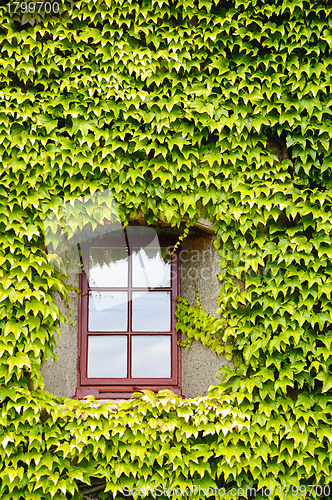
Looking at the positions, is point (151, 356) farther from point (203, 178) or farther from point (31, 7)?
point (31, 7)

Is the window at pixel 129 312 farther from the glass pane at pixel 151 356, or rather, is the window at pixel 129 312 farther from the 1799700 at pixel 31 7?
the 1799700 at pixel 31 7

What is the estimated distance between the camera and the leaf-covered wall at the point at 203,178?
2.44 metres

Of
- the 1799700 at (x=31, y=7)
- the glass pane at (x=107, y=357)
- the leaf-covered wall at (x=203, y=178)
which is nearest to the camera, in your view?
the leaf-covered wall at (x=203, y=178)

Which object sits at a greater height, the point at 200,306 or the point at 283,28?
the point at 283,28

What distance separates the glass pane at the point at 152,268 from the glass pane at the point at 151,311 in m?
0.09

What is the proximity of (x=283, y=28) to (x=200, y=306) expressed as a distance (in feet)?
6.91

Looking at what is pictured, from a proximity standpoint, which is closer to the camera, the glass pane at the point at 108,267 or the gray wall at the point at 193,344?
the gray wall at the point at 193,344

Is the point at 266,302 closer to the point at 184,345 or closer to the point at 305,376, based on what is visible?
the point at 305,376

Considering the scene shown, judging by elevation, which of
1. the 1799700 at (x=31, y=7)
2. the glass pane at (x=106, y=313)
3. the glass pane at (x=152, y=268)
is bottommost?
the glass pane at (x=106, y=313)

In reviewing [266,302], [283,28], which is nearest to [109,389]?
[266,302]

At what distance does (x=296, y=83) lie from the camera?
261 cm

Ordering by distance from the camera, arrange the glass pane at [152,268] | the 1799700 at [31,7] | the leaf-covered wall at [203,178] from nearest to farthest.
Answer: the leaf-covered wall at [203,178] → the 1799700 at [31,7] → the glass pane at [152,268]

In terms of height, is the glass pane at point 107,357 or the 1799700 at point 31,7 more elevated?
the 1799700 at point 31,7

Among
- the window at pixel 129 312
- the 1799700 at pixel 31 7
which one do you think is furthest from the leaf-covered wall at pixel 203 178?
the window at pixel 129 312
